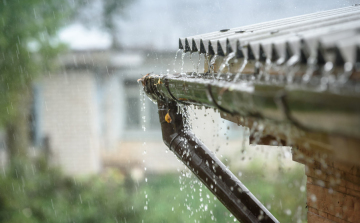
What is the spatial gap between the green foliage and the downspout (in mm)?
5890

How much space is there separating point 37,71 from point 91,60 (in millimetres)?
1384

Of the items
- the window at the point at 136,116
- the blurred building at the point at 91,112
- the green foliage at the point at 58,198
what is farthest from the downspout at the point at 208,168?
the window at the point at 136,116

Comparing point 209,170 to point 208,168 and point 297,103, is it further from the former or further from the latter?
point 297,103

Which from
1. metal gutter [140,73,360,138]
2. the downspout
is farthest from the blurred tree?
metal gutter [140,73,360,138]

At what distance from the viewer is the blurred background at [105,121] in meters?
8.06

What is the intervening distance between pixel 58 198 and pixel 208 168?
22.3 feet

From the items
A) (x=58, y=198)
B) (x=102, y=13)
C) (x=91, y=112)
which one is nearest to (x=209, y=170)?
(x=58, y=198)

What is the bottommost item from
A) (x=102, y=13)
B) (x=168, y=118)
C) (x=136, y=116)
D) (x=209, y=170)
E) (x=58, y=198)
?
(x=58, y=198)

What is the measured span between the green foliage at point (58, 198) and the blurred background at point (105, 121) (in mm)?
23

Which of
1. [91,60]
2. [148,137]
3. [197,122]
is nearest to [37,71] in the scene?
[91,60]

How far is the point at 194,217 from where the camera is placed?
8.10 meters

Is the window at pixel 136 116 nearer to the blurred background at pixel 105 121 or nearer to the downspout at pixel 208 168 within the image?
the blurred background at pixel 105 121

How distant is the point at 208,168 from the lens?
7.77 feet

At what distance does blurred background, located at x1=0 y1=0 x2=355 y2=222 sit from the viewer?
806cm
